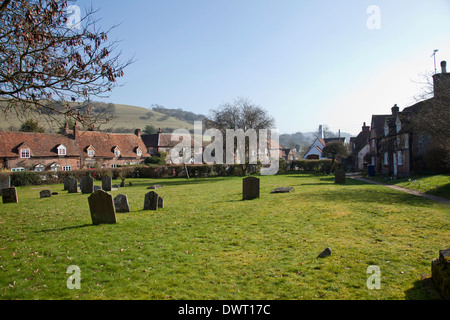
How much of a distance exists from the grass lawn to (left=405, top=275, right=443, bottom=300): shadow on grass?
15mm

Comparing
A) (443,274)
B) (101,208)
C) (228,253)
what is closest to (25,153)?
(101,208)

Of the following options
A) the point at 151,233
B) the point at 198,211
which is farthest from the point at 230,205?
the point at 151,233

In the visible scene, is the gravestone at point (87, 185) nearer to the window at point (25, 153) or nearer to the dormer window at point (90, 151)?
the window at point (25, 153)

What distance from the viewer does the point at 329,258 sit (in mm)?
6688

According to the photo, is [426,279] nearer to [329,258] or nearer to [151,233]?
[329,258]

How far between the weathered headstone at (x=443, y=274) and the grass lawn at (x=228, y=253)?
202 millimetres

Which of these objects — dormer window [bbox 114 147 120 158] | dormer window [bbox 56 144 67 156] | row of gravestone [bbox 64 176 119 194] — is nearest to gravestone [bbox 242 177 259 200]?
row of gravestone [bbox 64 176 119 194]

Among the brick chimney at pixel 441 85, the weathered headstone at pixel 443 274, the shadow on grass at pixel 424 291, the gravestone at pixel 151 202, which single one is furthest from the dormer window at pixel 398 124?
the weathered headstone at pixel 443 274

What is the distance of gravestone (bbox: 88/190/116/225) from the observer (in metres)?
10.7

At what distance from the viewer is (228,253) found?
7.37 metres

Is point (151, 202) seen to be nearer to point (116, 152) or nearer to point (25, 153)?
point (25, 153)

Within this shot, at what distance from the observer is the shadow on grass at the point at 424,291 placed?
15.3 ft

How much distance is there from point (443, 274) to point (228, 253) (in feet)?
14.5
